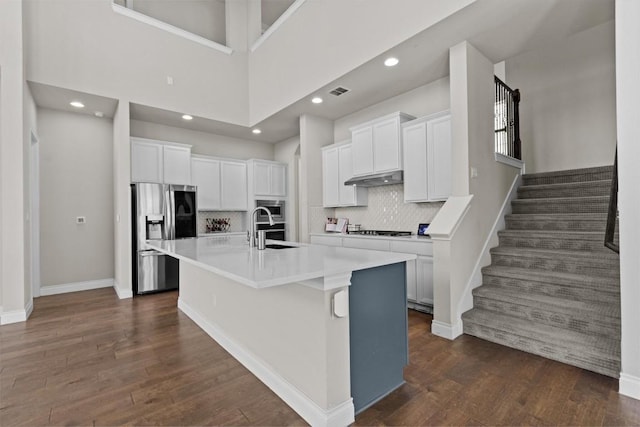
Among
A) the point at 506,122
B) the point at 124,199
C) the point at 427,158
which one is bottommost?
the point at 124,199

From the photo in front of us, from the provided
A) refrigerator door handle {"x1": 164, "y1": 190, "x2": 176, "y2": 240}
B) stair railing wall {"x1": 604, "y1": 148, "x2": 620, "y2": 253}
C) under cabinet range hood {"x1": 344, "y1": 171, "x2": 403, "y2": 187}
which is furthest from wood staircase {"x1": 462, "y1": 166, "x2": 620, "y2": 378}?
refrigerator door handle {"x1": 164, "y1": 190, "x2": 176, "y2": 240}

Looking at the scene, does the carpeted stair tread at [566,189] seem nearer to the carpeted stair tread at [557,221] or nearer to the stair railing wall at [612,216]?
the carpeted stair tread at [557,221]

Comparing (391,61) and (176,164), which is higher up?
(391,61)

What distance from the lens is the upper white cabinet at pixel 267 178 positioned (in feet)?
20.8

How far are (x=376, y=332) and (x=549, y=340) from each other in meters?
1.61

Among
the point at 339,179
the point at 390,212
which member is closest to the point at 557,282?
the point at 390,212

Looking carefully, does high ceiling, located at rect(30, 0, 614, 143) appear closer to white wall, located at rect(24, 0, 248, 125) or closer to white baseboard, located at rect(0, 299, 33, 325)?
white wall, located at rect(24, 0, 248, 125)

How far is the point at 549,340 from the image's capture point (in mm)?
2523

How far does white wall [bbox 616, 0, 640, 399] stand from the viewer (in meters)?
1.94

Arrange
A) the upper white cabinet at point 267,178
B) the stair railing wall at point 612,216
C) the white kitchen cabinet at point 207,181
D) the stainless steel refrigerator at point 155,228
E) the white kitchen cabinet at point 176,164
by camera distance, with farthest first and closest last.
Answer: the upper white cabinet at point 267,178 → the white kitchen cabinet at point 207,181 → the white kitchen cabinet at point 176,164 → the stainless steel refrigerator at point 155,228 → the stair railing wall at point 612,216

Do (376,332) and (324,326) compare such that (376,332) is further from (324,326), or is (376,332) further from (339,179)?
(339,179)

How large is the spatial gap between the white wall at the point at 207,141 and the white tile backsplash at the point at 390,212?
9.06 feet

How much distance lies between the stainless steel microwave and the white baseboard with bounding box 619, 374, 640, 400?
546 centimetres

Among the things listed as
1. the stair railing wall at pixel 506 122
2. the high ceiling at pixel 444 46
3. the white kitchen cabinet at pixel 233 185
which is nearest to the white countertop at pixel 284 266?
the high ceiling at pixel 444 46
